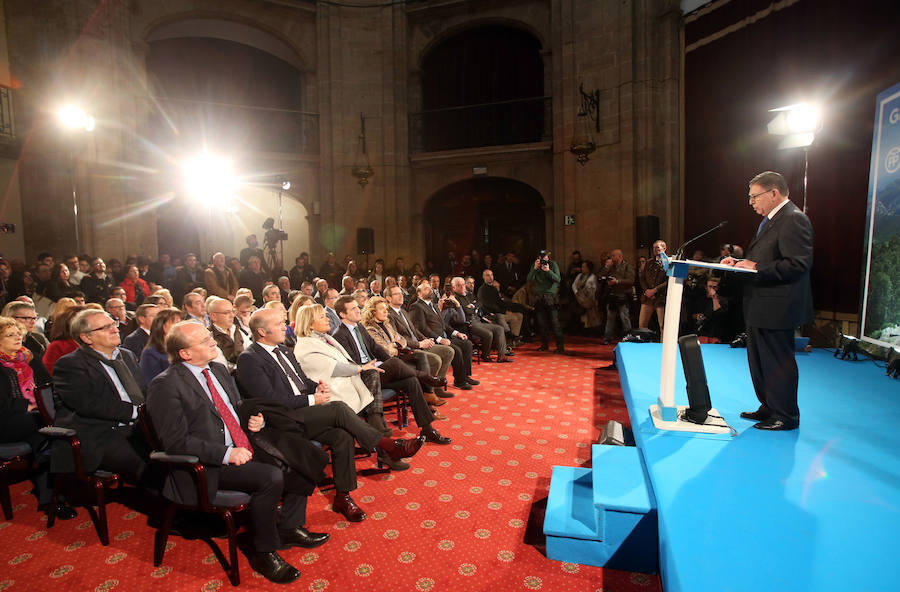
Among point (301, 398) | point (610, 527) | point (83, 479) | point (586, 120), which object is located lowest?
point (610, 527)

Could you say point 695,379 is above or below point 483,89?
below

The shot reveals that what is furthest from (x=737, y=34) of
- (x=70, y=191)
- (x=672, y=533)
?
(x=70, y=191)

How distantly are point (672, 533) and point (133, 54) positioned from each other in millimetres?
12428

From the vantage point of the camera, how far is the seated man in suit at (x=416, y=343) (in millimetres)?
5578

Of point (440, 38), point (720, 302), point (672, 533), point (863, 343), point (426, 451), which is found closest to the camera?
point (672, 533)

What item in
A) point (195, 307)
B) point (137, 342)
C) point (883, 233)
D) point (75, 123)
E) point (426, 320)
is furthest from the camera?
point (75, 123)

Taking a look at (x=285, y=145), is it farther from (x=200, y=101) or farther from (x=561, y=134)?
(x=561, y=134)

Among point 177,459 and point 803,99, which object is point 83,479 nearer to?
point 177,459

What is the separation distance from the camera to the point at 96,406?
113 inches

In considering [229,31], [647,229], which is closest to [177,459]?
[647,229]

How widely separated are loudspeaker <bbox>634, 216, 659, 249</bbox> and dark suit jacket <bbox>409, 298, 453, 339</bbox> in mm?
4962

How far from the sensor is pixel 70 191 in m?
9.92

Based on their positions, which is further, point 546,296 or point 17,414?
point 546,296

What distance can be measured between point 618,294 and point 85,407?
302 inches
